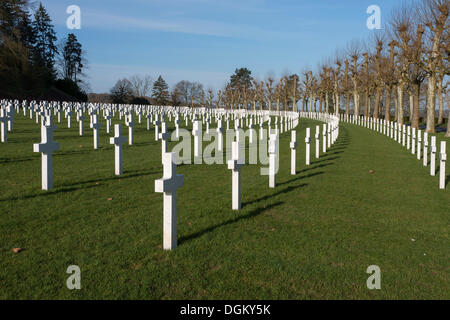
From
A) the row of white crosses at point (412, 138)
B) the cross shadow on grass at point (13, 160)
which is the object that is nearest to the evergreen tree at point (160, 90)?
the row of white crosses at point (412, 138)

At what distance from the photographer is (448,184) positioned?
→ 35.7 feet

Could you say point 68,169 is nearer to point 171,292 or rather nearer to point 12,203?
point 12,203

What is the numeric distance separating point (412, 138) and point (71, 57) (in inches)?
3740

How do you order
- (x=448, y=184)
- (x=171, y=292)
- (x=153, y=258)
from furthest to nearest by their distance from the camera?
(x=448, y=184)
(x=153, y=258)
(x=171, y=292)

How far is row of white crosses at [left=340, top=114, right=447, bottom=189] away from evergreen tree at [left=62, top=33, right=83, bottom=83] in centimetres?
6785

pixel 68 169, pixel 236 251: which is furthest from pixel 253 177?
pixel 236 251

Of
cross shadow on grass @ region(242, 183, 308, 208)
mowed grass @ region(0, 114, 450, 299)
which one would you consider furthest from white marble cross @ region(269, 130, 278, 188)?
cross shadow on grass @ region(242, 183, 308, 208)

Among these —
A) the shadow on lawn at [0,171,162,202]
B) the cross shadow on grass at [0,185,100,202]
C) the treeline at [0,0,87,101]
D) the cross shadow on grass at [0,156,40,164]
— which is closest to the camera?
the cross shadow on grass at [0,185,100,202]

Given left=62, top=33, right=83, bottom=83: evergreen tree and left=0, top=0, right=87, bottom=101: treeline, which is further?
left=62, top=33, right=83, bottom=83: evergreen tree

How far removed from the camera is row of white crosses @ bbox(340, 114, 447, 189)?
1056cm

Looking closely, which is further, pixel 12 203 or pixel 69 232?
pixel 12 203

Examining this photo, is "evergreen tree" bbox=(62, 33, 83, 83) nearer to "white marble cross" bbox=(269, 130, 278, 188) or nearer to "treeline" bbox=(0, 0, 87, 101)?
"treeline" bbox=(0, 0, 87, 101)

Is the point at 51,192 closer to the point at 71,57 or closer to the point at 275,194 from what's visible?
the point at 275,194

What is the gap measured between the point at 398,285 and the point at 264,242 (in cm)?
183
